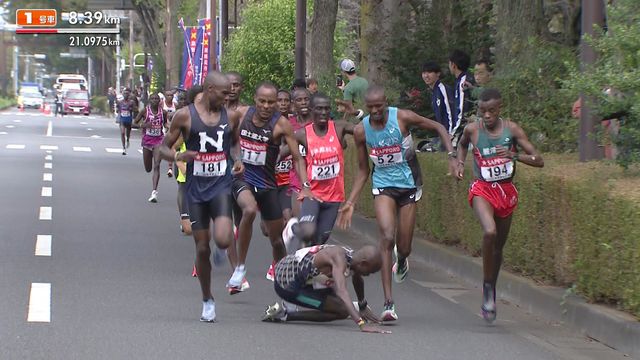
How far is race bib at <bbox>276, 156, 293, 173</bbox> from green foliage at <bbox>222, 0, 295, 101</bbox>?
21020mm

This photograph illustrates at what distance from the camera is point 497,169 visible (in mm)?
10586

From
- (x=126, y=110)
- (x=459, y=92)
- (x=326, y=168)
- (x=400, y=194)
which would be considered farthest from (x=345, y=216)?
(x=126, y=110)

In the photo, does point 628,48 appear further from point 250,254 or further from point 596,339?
point 250,254

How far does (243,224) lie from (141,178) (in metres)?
14.6

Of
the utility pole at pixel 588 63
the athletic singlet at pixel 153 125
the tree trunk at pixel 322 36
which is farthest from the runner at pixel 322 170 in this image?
the tree trunk at pixel 322 36

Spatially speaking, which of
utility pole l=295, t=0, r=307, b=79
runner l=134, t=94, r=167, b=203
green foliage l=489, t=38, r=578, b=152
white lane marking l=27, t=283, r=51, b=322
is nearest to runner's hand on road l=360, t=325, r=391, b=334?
white lane marking l=27, t=283, r=51, b=322

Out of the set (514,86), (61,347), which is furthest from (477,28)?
(61,347)

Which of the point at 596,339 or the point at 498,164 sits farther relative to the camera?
the point at 498,164

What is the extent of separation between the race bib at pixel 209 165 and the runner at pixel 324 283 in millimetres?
844

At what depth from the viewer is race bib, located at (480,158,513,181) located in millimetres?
10578

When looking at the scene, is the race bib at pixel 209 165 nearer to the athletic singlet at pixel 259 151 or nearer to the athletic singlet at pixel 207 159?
the athletic singlet at pixel 207 159

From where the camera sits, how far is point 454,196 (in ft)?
45.9

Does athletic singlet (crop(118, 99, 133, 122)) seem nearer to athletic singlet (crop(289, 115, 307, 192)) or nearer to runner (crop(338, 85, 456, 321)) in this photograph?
athletic singlet (crop(289, 115, 307, 192))

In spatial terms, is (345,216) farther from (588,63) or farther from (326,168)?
(588,63)
